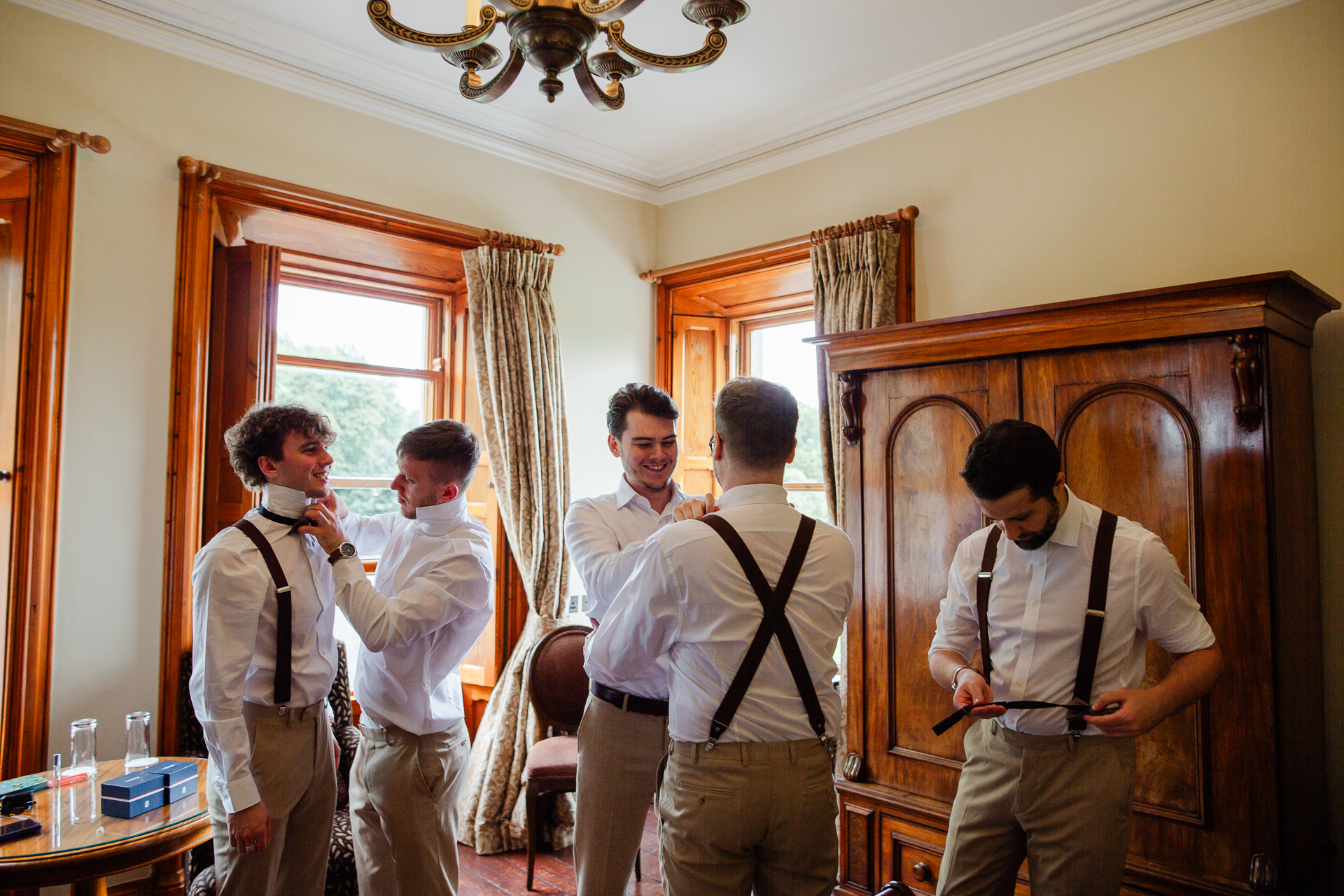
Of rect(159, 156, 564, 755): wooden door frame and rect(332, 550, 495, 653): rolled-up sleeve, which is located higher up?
rect(159, 156, 564, 755): wooden door frame

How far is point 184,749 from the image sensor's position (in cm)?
309

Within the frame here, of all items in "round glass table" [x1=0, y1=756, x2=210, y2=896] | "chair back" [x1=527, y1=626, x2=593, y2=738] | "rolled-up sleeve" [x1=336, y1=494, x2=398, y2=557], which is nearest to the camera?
"round glass table" [x1=0, y1=756, x2=210, y2=896]

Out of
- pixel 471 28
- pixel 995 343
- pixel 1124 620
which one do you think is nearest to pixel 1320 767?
pixel 1124 620

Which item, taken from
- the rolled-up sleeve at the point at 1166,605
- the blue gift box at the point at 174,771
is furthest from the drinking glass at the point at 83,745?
the rolled-up sleeve at the point at 1166,605

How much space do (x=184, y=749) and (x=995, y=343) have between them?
3.12 metres

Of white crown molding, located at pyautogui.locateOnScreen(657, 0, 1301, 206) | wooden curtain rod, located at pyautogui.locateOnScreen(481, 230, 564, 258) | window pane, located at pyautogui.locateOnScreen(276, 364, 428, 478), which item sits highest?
white crown molding, located at pyautogui.locateOnScreen(657, 0, 1301, 206)

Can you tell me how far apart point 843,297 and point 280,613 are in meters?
2.72

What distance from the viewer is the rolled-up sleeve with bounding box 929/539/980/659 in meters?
2.18

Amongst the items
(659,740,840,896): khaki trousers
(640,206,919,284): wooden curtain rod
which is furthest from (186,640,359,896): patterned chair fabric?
(640,206,919,284): wooden curtain rod

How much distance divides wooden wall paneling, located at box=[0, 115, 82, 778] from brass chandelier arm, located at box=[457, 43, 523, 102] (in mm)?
1697

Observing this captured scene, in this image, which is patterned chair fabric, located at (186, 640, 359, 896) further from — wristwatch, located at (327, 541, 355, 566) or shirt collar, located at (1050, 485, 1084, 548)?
shirt collar, located at (1050, 485, 1084, 548)

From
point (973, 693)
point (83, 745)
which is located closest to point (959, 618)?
point (973, 693)

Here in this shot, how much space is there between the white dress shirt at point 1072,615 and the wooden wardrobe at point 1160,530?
2.11ft

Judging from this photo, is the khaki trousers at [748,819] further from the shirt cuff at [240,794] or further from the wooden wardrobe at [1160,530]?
the wooden wardrobe at [1160,530]
